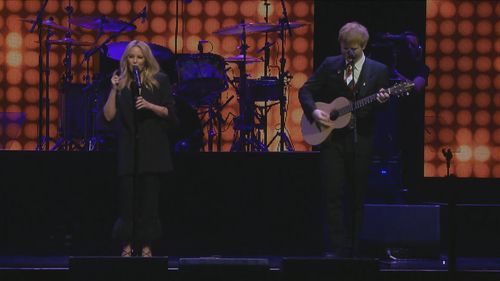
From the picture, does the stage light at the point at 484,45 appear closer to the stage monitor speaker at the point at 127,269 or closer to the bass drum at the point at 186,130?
the bass drum at the point at 186,130

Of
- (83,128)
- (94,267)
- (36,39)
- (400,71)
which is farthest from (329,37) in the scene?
(94,267)

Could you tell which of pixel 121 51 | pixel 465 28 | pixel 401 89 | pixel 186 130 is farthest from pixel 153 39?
pixel 401 89

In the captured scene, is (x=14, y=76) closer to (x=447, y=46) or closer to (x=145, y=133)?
(x=145, y=133)

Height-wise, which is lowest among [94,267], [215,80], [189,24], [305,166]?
[94,267]

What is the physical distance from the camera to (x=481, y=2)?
37.3ft

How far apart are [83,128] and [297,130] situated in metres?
3.11

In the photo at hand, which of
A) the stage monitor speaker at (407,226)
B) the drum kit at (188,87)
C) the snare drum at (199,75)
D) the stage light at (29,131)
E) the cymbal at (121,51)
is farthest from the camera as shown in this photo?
the stage light at (29,131)

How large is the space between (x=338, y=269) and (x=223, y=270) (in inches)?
29.7

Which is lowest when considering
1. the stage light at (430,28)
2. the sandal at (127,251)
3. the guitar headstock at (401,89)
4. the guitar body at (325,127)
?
the sandal at (127,251)

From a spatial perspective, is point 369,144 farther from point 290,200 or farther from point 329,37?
point 329,37

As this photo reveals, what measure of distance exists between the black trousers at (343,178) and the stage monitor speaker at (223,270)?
111 cm

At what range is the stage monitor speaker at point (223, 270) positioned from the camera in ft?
18.7

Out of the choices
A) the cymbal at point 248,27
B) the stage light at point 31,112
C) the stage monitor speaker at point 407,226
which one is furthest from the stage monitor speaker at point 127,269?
the stage light at point 31,112

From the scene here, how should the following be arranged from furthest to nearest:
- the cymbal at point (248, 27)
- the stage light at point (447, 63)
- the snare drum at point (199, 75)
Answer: the stage light at point (447, 63) < the cymbal at point (248, 27) < the snare drum at point (199, 75)
